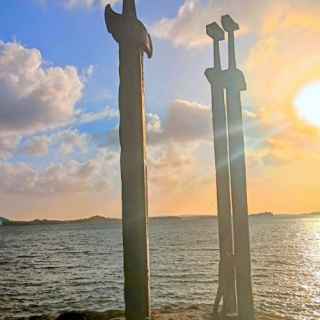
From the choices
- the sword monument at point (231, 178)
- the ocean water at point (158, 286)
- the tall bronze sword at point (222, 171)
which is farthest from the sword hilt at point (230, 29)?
the ocean water at point (158, 286)

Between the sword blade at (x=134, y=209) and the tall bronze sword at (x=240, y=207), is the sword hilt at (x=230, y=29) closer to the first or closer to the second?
the tall bronze sword at (x=240, y=207)

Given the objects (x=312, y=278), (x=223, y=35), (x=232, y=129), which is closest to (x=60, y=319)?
(x=232, y=129)

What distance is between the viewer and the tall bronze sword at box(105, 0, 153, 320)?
5.65 meters

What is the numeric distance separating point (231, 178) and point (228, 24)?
314cm

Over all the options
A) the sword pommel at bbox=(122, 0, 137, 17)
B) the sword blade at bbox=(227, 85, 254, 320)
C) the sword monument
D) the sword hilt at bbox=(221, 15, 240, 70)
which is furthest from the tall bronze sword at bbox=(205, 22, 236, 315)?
the sword pommel at bbox=(122, 0, 137, 17)

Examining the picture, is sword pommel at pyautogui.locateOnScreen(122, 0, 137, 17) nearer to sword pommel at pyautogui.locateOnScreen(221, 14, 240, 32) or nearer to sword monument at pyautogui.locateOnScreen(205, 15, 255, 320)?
sword monument at pyautogui.locateOnScreen(205, 15, 255, 320)

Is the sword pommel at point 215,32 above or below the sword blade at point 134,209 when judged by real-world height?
above

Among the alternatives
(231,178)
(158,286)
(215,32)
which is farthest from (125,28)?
(158,286)

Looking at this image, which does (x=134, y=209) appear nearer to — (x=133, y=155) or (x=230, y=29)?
(x=133, y=155)

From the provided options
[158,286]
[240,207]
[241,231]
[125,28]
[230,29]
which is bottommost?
[158,286]

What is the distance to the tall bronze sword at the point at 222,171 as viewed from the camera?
33.8 ft

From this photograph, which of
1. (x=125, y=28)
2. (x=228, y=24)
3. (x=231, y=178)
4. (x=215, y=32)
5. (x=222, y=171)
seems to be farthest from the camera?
(x=215, y=32)

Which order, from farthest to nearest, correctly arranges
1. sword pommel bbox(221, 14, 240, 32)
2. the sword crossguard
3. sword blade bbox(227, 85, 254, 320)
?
sword pommel bbox(221, 14, 240, 32) < sword blade bbox(227, 85, 254, 320) < the sword crossguard

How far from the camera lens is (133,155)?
5797 millimetres
